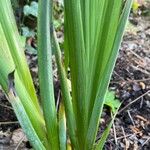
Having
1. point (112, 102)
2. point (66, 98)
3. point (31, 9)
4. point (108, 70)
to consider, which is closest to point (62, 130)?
point (66, 98)

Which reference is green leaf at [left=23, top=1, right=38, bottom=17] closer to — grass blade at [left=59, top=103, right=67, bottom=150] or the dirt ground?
the dirt ground

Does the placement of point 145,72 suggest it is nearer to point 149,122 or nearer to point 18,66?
point 149,122

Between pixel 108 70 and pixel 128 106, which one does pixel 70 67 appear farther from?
pixel 128 106

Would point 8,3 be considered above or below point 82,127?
above

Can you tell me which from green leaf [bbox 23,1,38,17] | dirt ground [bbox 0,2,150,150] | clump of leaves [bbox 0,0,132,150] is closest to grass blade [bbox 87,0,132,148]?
clump of leaves [bbox 0,0,132,150]

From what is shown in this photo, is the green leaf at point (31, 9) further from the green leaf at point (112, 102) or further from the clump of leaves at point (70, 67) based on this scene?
the clump of leaves at point (70, 67)

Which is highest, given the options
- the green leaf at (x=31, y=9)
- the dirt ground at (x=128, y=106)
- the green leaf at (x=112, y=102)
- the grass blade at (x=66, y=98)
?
the grass blade at (x=66, y=98)

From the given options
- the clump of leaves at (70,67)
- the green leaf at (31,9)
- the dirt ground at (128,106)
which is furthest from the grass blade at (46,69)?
the green leaf at (31,9)

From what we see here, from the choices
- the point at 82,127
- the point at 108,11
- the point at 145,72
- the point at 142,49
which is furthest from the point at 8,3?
the point at 142,49

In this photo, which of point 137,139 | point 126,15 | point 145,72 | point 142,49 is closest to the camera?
point 126,15
